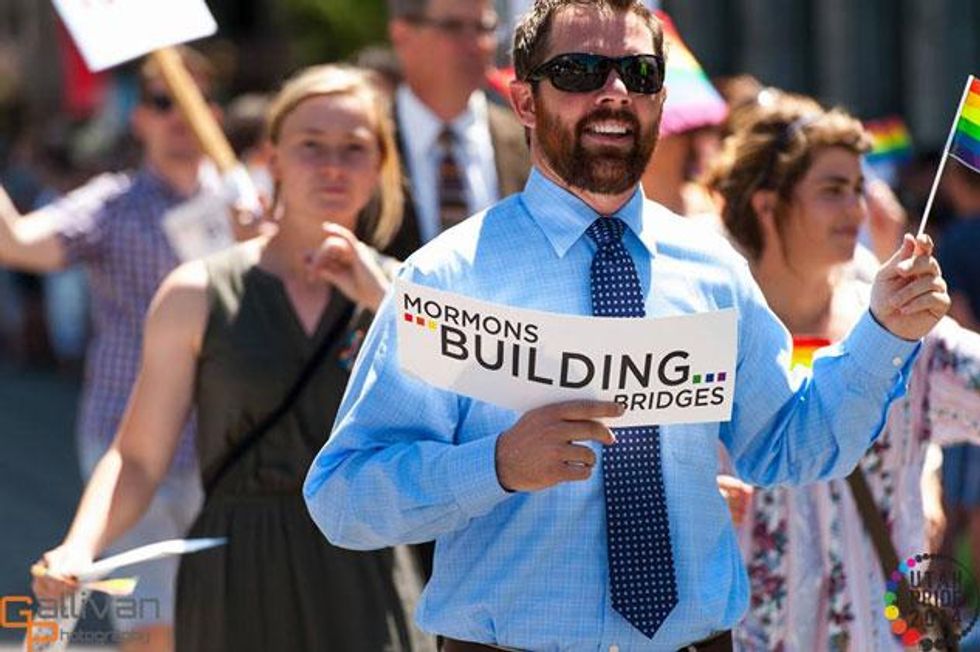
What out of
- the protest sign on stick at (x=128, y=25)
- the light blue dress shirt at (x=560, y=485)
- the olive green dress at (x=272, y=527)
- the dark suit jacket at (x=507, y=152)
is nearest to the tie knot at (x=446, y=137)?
the dark suit jacket at (x=507, y=152)

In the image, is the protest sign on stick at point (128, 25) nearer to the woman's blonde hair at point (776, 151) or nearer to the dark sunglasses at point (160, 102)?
the woman's blonde hair at point (776, 151)

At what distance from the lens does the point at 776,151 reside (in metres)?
5.47

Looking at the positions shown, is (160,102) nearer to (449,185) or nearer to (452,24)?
(452,24)

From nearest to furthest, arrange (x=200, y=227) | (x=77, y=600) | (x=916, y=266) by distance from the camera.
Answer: (x=916, y=266) → (x=77, y=600) → (x=200, y=227)

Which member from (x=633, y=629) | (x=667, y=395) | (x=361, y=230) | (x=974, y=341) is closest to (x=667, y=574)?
(x=633, y=629)

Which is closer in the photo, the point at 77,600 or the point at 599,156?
the point at 599,156

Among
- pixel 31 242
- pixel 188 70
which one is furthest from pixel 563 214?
pixel 188 70

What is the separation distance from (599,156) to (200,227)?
313cm

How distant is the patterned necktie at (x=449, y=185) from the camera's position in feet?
21.4

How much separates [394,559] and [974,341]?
140 centimetres

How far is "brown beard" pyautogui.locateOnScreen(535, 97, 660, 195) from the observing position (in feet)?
12.0

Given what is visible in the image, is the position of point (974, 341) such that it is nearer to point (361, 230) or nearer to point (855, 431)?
point (855, 431)

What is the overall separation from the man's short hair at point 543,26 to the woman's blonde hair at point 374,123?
1.57 metres

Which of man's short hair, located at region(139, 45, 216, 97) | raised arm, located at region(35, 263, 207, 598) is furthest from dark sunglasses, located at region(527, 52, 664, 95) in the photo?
man's short hair, located at region(139, 45, 216, 97)
